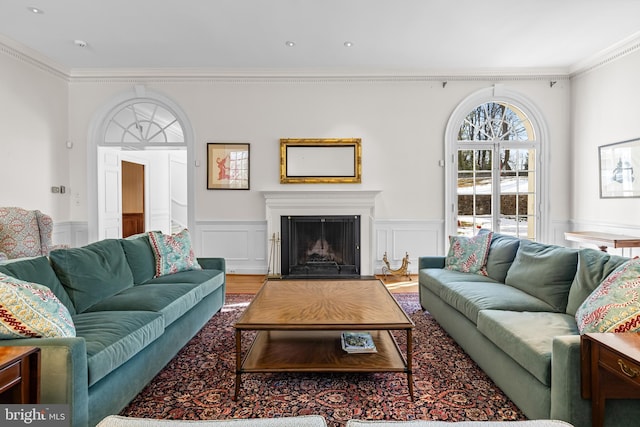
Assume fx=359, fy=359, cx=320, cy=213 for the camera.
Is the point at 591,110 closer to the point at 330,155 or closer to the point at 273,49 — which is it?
the point at 330,155

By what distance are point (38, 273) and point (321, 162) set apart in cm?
376

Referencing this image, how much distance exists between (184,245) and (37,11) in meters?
2.78

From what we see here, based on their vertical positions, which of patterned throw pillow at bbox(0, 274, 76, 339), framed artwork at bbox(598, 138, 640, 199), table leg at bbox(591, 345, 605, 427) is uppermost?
framed artwork at bbox(598, 138, 640, 199)

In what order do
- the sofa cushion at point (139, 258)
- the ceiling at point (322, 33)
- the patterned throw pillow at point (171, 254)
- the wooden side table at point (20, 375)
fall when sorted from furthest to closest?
the ceiling at point (322, 33) → the patterned throw pillow at point (171, 254) → the sofa cushion at point (139, 258) → the wooden side table at point (20, 375)

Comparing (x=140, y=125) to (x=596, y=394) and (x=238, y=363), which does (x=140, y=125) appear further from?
(x=596, y=394)

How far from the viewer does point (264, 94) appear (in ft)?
17.3

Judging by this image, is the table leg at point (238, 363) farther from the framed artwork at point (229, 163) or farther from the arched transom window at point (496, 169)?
the arched transom window at point (496, 169)

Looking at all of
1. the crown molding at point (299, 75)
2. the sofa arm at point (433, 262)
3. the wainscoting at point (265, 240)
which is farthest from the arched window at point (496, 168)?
the sofa arm at point (433, 262)

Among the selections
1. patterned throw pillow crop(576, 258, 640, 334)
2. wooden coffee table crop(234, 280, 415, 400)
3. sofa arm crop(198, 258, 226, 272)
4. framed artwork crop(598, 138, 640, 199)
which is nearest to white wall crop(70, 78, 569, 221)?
framed artwork crop(598, 138, 640, 199)

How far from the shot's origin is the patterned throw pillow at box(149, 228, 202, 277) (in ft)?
10.8

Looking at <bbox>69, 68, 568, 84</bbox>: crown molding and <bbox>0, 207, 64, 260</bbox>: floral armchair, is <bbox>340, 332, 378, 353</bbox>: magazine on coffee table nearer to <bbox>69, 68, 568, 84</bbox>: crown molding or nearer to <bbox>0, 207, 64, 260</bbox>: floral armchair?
<bbox>0, 207, 64, 260</bbox>: floral armchair

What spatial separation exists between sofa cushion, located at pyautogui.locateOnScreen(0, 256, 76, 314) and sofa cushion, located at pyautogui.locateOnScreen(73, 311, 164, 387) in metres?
0.17

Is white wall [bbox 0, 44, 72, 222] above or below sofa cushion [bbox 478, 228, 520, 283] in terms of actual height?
above

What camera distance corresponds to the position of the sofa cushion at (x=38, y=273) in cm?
194
